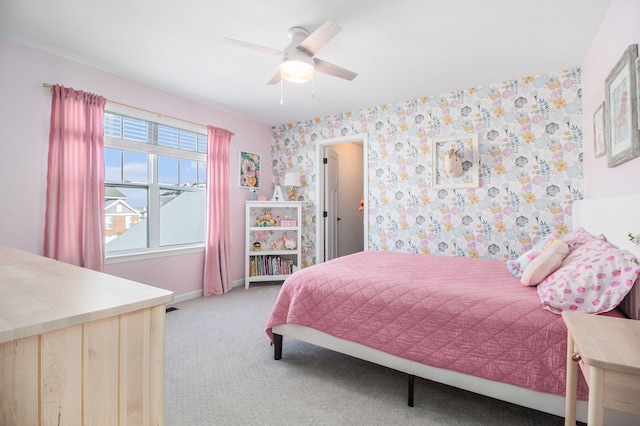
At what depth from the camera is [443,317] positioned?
165 cm

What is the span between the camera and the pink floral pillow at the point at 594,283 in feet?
4.40

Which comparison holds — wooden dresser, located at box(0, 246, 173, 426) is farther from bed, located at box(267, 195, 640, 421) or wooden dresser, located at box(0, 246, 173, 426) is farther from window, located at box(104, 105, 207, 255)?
window, located at box(104, 105, 207, 255)

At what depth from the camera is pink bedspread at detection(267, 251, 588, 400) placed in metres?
1.43

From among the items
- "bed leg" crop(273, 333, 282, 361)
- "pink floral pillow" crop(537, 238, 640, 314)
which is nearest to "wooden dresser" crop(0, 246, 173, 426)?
"bed leg" crop(273, 333, 282, 361)

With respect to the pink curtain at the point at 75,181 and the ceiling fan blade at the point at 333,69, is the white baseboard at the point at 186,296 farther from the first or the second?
the ceiling fan blade at the point at 333,69

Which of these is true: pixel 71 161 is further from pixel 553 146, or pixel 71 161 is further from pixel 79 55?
pixel 553 146

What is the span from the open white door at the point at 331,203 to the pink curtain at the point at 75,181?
283 cm

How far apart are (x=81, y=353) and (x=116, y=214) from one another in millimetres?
2942

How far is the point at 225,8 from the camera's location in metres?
2.05

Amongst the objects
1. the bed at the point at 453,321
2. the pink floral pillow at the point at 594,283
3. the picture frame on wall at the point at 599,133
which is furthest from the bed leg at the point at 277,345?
the picture frame on wall at the point at 599,133

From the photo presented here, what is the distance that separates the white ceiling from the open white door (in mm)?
1533

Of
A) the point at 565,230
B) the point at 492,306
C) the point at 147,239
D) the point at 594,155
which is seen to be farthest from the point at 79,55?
the point at 565,230

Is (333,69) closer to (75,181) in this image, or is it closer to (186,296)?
(75,181)

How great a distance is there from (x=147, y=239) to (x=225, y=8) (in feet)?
8.40
